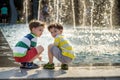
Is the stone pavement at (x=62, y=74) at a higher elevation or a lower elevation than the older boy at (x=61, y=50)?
lower

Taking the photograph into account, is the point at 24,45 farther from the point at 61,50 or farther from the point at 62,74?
the point at 62,74

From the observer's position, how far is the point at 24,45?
6316 mm

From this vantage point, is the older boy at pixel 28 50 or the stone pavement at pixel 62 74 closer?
the stone pavement at pixel 62 74

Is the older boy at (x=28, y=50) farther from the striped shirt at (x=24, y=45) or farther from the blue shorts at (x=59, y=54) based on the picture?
the blue shorts at (x=59, y=54)

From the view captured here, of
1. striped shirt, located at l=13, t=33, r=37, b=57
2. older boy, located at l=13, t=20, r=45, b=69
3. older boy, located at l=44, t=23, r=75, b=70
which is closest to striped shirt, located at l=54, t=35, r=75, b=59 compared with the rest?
older boy, located at l=44, t=23, r=75, b=70

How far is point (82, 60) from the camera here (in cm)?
785

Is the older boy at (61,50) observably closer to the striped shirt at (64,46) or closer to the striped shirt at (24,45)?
the striped shirt at (64,46)

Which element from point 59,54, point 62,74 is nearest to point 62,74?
point 62,74

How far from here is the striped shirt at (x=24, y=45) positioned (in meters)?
6.27

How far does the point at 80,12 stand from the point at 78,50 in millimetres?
26754

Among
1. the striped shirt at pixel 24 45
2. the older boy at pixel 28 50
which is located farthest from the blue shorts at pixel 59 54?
the striped shirt at pixel 24 45

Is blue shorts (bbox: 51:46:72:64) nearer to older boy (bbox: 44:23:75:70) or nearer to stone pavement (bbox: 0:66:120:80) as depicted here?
older boy (bbox: 44:23:75:70)

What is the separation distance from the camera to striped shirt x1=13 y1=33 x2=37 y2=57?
20.6 ft

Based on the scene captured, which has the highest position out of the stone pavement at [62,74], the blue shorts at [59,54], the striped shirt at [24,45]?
the striped shirt at [24,45]
